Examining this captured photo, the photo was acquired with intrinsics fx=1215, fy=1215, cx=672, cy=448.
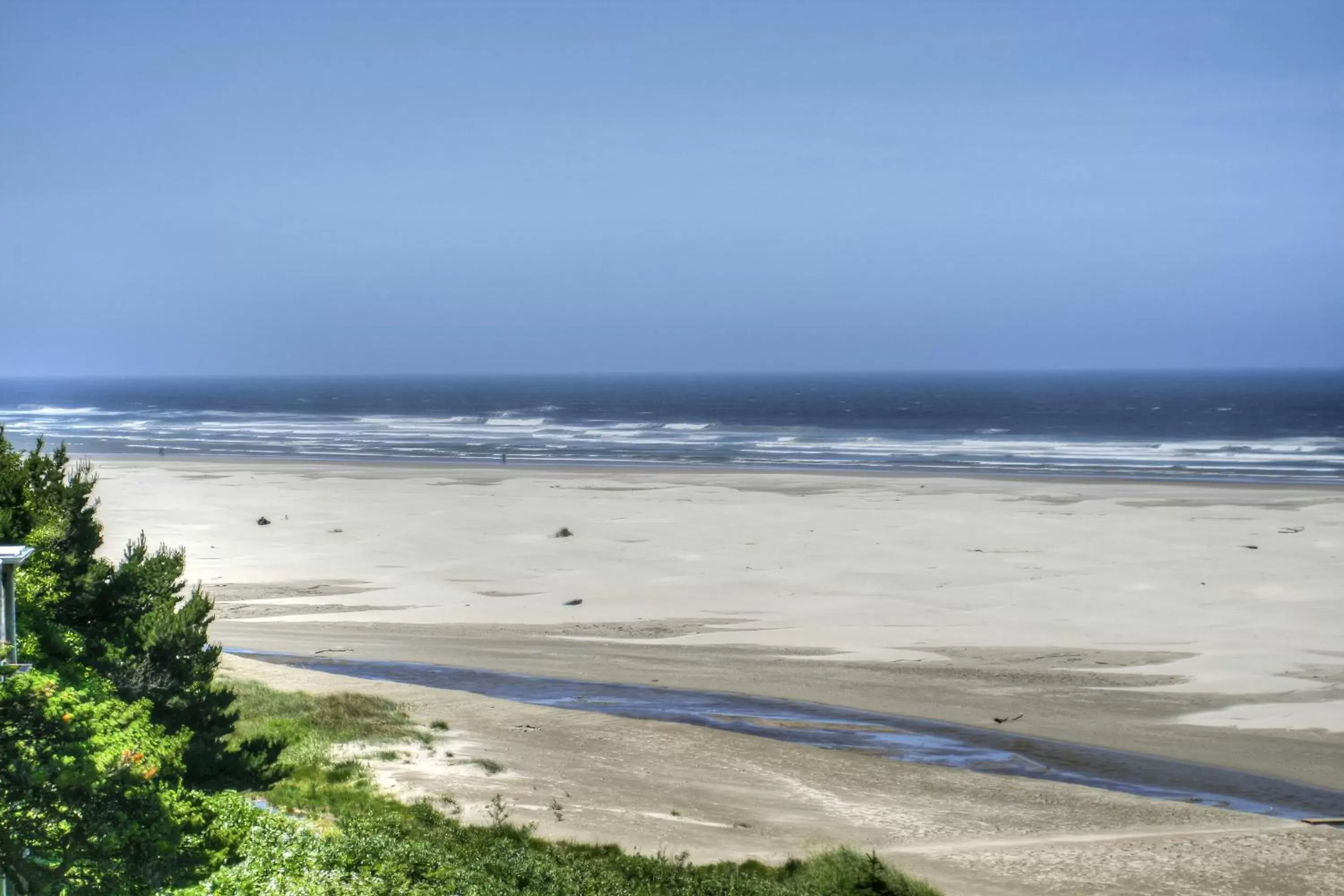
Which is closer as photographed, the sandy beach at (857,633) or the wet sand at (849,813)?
the wet sand at (849,813)

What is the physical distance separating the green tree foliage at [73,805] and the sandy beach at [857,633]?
7656mm

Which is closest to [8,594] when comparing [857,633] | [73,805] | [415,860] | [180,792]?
[180,792]

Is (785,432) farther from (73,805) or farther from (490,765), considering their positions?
(73,805)

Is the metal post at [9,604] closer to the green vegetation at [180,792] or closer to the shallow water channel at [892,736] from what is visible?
the green vegetation at [180,792]

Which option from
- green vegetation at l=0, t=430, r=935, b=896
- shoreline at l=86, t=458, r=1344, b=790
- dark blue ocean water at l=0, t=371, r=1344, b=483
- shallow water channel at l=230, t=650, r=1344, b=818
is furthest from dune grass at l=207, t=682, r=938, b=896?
dark blue ocean water at l=0, t=371, r=1344, b=483

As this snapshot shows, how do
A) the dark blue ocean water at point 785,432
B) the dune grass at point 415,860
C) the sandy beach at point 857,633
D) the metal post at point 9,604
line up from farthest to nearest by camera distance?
1. the dark blue ocean water at point 785,432
2. the sandy beach at point 857,633
3. the dune grass at point 415,860
4. the metal post at point 9,604

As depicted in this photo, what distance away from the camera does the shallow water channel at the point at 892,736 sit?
17.2 meters

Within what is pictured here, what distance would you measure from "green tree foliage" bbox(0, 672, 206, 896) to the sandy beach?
7656 mm

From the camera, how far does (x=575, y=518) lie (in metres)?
45.7

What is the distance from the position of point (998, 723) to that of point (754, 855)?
7803 mm

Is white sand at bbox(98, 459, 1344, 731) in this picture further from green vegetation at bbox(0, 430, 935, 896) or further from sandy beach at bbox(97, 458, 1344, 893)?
green vegetation at bbox(0, 430, 935, 896)

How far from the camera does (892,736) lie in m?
19.8

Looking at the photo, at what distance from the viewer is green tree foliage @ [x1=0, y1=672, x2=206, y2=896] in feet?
22.6

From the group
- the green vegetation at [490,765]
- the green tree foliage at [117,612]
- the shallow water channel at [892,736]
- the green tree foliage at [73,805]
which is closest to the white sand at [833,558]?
the shallow water channel at [892,736]
